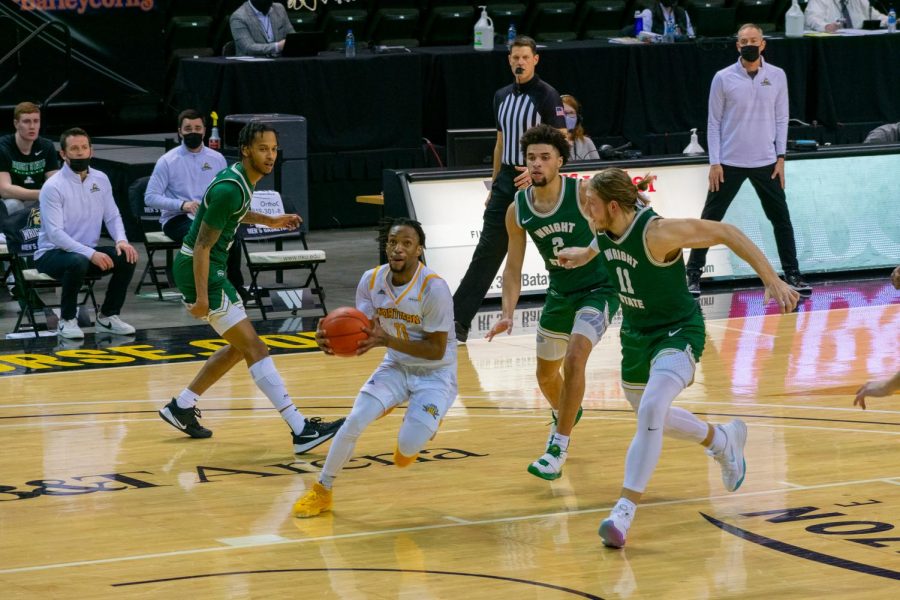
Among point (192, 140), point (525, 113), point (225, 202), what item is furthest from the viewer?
point (192, 140)

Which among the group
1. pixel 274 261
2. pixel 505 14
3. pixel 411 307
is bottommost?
pixel 274 261

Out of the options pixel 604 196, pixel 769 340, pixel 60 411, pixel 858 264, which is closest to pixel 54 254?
pixel 60 411

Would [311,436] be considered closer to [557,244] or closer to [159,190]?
[557,244]

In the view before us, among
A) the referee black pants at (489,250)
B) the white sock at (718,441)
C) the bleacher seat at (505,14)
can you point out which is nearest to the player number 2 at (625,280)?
the white sock at (718,441)

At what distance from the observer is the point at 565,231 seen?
773 cm

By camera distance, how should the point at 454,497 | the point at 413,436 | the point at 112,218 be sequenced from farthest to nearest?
the point at 112,218, the point at 454,497, the point at 413,436

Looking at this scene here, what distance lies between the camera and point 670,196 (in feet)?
42.5

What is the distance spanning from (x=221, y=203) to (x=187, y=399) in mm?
1159

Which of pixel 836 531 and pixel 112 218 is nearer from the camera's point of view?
pixel 836 531

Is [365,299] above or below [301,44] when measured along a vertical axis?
below

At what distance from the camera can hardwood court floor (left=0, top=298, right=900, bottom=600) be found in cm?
599

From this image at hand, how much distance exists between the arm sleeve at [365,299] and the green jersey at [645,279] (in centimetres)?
111

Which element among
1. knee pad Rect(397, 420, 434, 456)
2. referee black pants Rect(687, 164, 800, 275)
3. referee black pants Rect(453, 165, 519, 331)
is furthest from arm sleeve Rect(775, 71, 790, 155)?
knee pad Rect(397, 420, 434, 456)

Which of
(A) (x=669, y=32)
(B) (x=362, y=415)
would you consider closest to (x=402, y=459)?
(B) (x=362, y=415)
